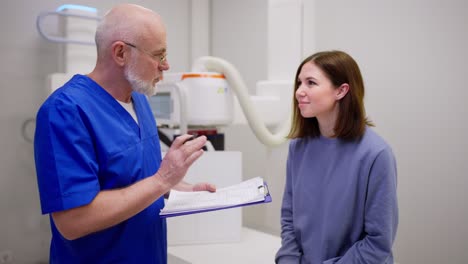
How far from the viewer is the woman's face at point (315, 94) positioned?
129 cm

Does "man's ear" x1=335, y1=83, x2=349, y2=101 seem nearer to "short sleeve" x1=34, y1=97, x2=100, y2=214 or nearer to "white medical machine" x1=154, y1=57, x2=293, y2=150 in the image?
"short sleeve" x1=34, y1=97, x2=100, y2=214

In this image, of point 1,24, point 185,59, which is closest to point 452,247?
point 185,59

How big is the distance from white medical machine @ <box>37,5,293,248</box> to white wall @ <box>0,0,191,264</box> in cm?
84

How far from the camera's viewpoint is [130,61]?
119cm

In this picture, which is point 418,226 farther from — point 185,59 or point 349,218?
point 185,59

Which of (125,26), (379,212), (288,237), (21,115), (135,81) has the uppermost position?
(125,26)

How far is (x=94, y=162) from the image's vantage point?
1.08 metres

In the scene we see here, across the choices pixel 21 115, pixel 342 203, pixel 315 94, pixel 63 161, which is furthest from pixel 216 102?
pixel 21 115

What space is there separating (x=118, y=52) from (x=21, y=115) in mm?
1661

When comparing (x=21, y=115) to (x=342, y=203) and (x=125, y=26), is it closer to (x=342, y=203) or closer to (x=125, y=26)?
(x=125, y=26)

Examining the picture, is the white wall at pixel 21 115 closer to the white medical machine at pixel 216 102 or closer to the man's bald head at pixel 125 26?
the white medical machine at pixel 216 102

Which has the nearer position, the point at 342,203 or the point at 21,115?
the point at 342,203

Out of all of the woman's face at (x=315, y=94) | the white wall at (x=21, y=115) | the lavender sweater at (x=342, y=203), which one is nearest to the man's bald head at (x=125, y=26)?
the woman's face at (x=315, y=94)

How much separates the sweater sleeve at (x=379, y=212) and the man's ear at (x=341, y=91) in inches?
8.0
